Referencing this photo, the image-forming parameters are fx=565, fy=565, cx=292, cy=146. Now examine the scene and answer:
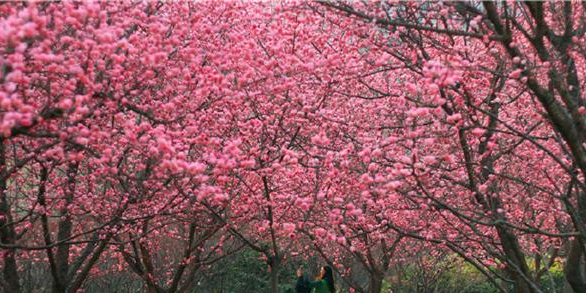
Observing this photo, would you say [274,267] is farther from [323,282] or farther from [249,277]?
[249,277]

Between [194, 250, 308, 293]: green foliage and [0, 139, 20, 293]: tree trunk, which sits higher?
[194, 250, 308, 293]: green foliage

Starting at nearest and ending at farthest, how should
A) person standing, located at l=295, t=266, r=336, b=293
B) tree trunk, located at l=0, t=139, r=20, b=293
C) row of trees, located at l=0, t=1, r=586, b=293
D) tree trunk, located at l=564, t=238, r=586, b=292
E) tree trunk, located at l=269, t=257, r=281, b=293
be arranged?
row of trees, located at l=0, t=1, r=586, b=293 < tree trunk, located at l=564, t=238, r=586, b=292 < tree trunk, located at l=0, t=139, r=20, b=293 < tree trunk, located at l=269, t=257, r=281, b=293 < person standing, located at l=295, t=266, r=336, b=293

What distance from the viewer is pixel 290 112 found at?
8.02 metres

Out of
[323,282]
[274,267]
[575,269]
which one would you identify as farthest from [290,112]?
[323,282]

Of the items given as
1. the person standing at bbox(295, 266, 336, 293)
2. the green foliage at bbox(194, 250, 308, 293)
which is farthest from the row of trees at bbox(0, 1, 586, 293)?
the green foliage at bbox(194, 250, 308, 293)

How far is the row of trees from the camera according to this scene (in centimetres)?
520

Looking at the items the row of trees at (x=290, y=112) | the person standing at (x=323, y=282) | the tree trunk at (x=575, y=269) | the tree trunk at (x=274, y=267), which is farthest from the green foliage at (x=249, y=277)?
the tree trunk at (x=575, y=269)

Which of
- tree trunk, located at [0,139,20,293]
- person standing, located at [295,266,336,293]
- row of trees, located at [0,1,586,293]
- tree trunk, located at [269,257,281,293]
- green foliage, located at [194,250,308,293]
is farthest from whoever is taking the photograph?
green foliage, located at [194,250,308,293]

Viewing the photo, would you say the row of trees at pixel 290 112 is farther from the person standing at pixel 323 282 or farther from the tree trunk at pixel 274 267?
the person standing at pixel 323 282

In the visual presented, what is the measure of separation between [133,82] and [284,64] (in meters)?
2.15

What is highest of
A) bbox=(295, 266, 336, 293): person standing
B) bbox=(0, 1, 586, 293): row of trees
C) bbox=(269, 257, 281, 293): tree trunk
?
bbox=(0, 1, 586, 293): row of trees

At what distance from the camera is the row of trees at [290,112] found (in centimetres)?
520

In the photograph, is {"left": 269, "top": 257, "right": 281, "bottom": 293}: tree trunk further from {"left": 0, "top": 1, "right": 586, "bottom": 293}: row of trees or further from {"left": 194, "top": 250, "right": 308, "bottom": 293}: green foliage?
{"left": 194, "top": 250, "right": 308, "bottom": 293}: green foliage

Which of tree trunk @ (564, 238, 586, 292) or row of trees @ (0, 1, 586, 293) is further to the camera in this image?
tree trunk @ (564, 238, 586, 292)
